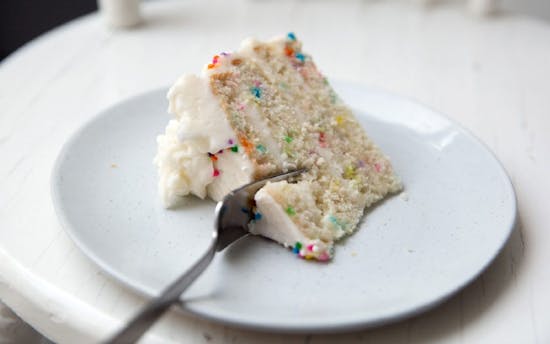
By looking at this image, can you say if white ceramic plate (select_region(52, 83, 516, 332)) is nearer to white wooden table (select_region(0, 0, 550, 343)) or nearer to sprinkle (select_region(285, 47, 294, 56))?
white wooden table (select_region(0, 0, 550, 343))

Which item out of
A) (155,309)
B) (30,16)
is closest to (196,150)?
(155,309)

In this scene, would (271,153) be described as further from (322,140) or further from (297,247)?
(297,247)

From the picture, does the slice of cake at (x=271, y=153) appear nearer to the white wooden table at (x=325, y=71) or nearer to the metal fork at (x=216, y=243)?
the metal fork at (x=216, y=243)

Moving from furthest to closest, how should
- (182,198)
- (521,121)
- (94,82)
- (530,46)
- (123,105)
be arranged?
(530,46), (94,82), (521,121), (123,105), (182,198)

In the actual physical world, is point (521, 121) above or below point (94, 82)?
below

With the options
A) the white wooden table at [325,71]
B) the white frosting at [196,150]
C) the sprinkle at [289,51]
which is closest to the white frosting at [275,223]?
the white frosting at [196,150]

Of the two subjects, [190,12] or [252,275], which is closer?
[252,275]

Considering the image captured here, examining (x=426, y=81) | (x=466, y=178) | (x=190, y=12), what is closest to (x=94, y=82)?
(x=190, y=12)

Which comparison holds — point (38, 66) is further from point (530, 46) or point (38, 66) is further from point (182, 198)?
point (530, 46)
